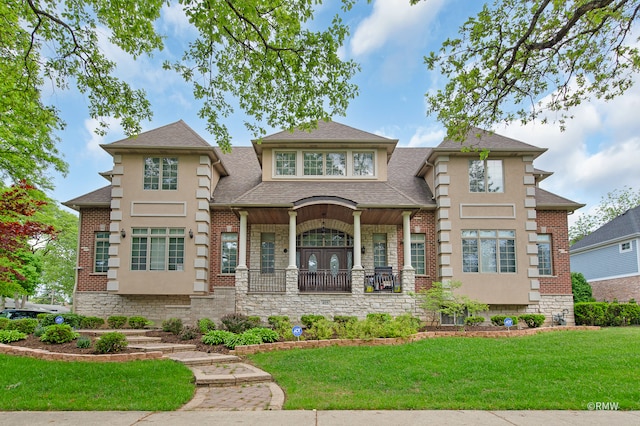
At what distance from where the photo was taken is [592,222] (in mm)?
43156

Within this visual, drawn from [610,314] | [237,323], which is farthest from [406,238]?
[610,314]

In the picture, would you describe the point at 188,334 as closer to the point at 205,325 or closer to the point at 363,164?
the point at 205,325

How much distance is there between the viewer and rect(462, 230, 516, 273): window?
1564 centimetres

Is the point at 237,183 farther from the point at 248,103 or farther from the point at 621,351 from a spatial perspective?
the point at 621,351

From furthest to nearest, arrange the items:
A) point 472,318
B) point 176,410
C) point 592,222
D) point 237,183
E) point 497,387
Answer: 1. point 592,222
2. point 237,183
3. point 472,318
4. point 497,387
5. point 176,410

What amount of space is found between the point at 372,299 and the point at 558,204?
8.17 metres

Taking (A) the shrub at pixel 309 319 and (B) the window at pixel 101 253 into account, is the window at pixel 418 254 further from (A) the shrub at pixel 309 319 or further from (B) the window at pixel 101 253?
(B) the window at pixel 101 253

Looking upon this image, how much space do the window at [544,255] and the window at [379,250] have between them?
19.3 feet

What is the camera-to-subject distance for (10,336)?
10.6 meters

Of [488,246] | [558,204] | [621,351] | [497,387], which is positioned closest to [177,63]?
[497,387]

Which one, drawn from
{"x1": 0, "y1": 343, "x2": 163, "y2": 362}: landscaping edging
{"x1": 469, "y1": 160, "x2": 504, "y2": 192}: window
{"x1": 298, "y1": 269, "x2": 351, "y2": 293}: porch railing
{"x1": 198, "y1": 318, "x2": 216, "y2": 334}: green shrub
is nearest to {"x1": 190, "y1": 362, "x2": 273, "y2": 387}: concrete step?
{"x1": 0, "y1": 343, "x2": 163, "y2": 362}: landscaping edging

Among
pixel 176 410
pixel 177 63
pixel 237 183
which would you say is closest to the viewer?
pixel 176 410

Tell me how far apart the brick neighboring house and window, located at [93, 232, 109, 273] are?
5 centimetres

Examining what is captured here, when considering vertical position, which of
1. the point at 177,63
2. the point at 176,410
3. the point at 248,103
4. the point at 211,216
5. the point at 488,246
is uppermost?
the point at 177,63
